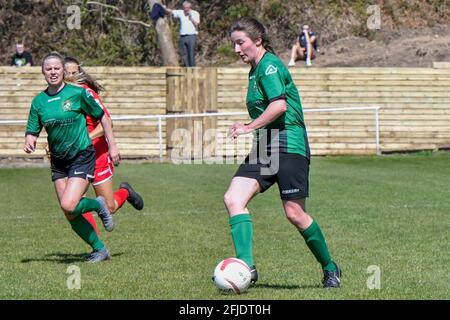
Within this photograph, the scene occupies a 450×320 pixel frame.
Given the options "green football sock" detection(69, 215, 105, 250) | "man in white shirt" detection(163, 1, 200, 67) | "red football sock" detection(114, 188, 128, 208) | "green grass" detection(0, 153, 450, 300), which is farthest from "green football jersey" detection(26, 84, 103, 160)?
"man in white shirt" detection(163, 1, 200, 67)

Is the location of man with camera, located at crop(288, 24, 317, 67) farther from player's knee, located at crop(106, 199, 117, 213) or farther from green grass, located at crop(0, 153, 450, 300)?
player's knee, located at crop(106, 199, 117, 213)

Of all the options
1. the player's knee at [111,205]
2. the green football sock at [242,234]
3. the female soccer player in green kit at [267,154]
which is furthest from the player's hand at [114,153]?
the green football sock at [242,234]

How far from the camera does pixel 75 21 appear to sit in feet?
108

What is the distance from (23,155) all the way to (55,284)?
1855 cm

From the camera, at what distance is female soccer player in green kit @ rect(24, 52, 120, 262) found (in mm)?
9109

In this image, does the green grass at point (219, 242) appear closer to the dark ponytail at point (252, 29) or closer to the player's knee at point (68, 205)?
the player's knee at point (68, 205)

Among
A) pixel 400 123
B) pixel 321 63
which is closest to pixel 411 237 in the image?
pixel 400 123

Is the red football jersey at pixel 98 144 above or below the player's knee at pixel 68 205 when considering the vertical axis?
above

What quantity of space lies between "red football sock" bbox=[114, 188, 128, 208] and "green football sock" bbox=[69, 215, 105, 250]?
1.15 meters

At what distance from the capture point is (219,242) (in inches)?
420

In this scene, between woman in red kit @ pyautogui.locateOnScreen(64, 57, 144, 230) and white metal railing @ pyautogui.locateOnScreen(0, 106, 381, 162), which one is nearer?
woman in red kit @ pyautogui.locateOnScreen(64, 57, 144, 230)

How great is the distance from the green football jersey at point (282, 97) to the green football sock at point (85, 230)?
2.49 meters

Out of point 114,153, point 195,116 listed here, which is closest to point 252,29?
point 114,153

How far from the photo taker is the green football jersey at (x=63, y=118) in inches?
359
